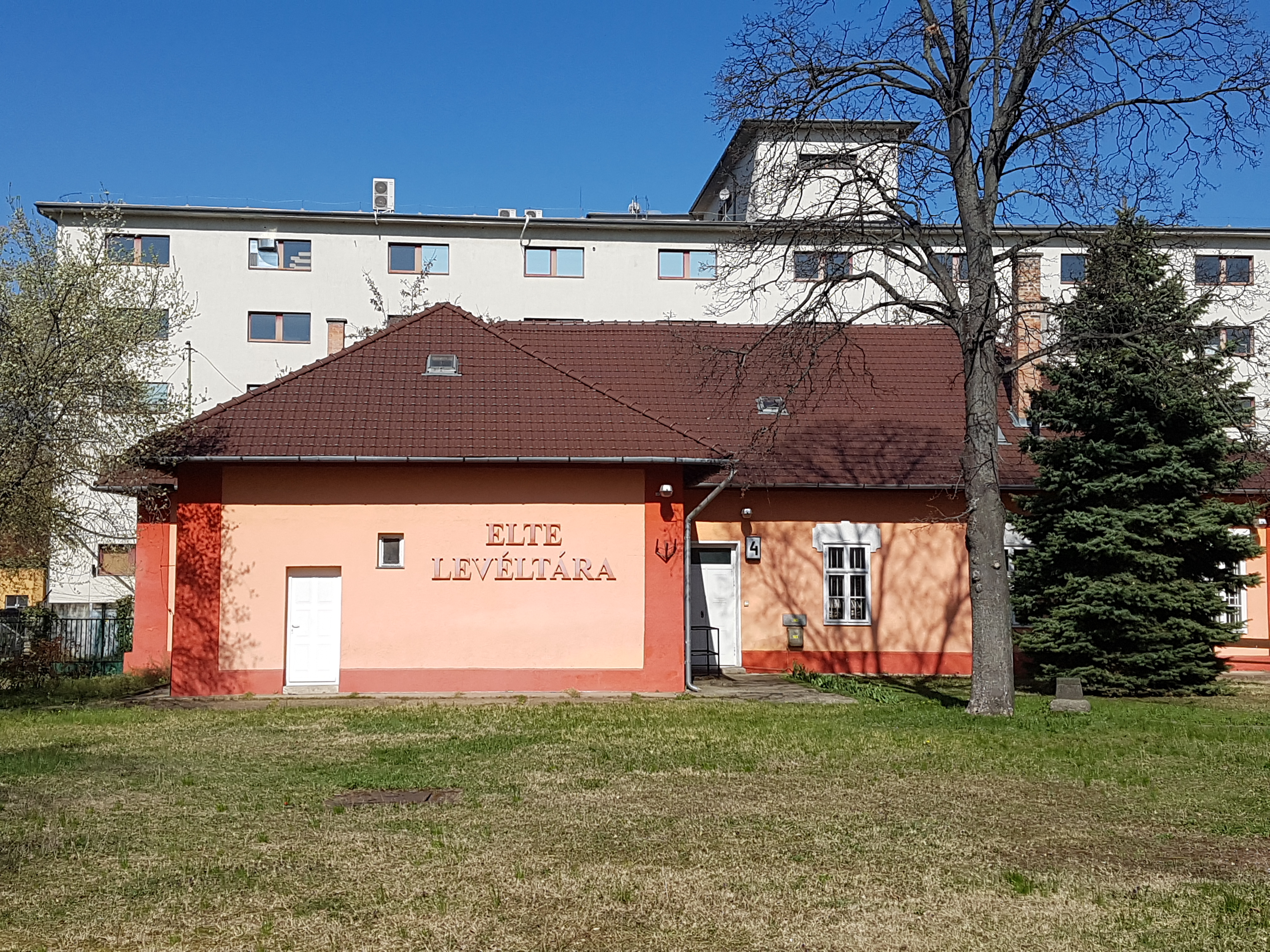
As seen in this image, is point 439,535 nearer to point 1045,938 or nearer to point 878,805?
point 878,805

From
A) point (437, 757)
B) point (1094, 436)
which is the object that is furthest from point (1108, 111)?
point (437, 757)

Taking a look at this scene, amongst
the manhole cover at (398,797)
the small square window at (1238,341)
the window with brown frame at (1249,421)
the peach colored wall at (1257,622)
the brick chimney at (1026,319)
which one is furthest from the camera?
the peach colored wall at (1257,622)

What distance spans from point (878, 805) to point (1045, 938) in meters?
3.44

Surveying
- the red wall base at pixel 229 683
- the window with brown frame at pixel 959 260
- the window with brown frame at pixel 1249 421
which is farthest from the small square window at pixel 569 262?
the window with brown frame at pixel 1249 421

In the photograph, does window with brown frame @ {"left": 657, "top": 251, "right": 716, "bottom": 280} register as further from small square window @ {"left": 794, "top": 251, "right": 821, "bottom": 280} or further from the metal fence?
small square window @ {"left": 794, "top": 251, "right": 821, "bottom": 280}

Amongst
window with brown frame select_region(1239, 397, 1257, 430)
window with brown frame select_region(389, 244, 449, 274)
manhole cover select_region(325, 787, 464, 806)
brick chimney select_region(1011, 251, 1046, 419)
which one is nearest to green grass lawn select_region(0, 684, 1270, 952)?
manhole cover select_region(325, 787, 464, 806)

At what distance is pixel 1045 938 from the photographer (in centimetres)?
647

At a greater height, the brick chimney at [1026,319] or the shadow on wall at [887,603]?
the brick chimney at [1026,319]

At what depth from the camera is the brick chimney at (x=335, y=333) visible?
43.0 meters

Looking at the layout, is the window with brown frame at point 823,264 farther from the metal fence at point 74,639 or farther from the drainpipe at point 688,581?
the metal fence at point 74,639

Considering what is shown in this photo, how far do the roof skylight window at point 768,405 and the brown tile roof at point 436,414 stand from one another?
4.97 metres

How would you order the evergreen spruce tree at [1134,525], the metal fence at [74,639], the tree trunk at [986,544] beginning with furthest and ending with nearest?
the metal fence at [74,639] → the evergreen spruce tree at [1134,525] → the tree trunk at [986,544]

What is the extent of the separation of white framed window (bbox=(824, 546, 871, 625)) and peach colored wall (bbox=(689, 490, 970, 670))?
0.12 metres

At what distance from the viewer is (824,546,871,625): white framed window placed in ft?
75.3
